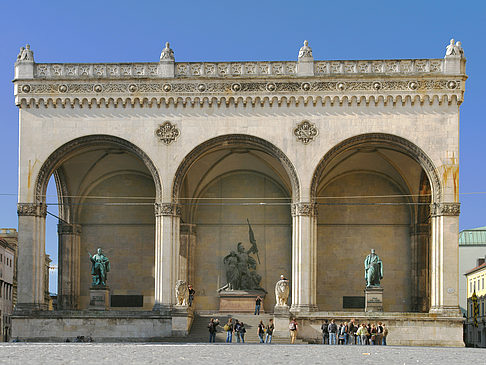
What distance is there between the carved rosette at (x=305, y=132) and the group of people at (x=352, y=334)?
7.63 metres

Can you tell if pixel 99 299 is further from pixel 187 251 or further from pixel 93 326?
pixel 187 251

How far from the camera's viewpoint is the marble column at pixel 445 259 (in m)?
38.8

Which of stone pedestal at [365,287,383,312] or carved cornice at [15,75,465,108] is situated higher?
carved cornice at [15,75,465,108]

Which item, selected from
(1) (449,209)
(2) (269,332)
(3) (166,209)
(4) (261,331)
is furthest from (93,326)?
(1) (449,209)

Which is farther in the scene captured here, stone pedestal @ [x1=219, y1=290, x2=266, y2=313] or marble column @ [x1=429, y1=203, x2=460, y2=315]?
stone pedestal @ [x1=219, y1=290, x2=266, y2=313]

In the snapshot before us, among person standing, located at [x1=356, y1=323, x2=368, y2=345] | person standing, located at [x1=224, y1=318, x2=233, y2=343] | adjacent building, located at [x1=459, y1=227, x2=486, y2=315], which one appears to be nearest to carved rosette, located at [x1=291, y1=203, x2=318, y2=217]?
person standing, located at [x1=356, y1=323, x2=368, y2=345]

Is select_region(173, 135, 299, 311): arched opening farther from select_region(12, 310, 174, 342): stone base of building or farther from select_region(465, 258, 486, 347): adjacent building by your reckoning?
select_region(465, 258, 486, 347): adjacent building

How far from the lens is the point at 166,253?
40.2m

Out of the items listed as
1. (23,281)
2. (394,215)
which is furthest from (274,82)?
(23,281)

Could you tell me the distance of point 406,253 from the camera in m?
45.6

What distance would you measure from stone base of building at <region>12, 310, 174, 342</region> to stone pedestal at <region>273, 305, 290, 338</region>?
423cm

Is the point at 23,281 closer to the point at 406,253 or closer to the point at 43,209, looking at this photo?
the point at 43,209

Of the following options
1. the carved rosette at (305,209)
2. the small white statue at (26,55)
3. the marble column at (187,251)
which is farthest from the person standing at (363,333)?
the small white statue at (26,55)

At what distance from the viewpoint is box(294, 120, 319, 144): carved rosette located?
40.3 meters
